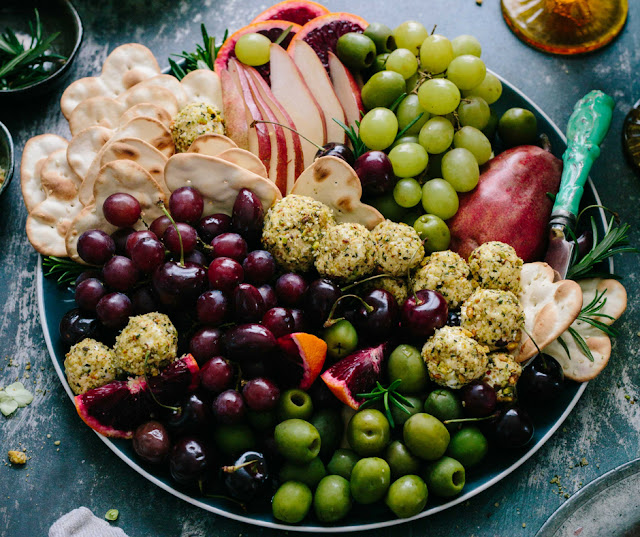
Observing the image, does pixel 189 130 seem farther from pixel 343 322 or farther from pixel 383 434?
pixel 383 434

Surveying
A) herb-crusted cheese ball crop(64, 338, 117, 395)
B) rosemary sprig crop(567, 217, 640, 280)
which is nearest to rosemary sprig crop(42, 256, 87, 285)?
herb-crusted cheese ball crop(64, 338, 117, 395)

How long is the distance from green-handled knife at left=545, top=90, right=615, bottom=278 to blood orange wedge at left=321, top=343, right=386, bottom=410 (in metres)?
0.56

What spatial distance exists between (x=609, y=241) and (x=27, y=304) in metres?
Answer: 1.61

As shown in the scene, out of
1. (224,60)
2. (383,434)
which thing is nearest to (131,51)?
(224,60)

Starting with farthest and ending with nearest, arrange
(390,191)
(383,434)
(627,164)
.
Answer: (627,164) → (390,191) → (383,434)

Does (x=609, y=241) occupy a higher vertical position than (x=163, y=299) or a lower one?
higher

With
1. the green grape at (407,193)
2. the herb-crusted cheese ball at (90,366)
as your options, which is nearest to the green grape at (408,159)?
the green grape at (407,193)

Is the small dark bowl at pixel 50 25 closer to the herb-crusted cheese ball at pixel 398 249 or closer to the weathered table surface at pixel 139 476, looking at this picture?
the weathered table surface at pixel 139 476

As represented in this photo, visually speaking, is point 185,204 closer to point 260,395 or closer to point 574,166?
point 260,395

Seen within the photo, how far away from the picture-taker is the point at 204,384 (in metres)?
1.27

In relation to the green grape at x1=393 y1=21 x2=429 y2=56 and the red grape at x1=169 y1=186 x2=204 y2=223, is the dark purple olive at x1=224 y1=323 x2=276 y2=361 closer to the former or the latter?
the red grape at x1=169 y1=186 x2=204 y2=223

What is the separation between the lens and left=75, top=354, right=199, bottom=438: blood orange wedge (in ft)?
4.15

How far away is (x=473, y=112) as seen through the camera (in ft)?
4.97

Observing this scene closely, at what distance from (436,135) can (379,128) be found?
0.49ft
